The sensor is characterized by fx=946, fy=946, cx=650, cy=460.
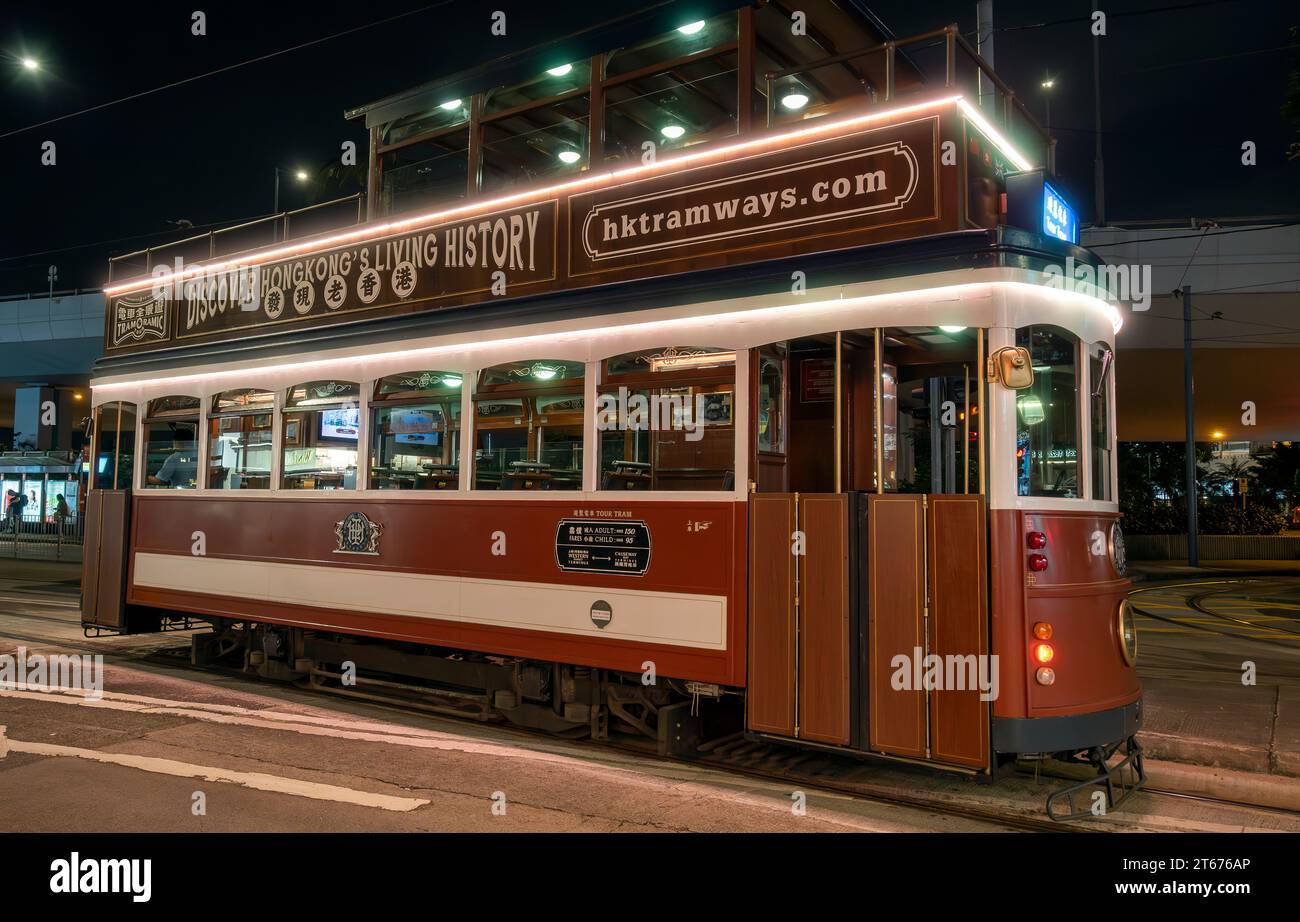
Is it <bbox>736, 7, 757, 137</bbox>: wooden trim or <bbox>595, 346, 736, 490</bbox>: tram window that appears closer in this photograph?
<bbox>736, 7, 757, 137</bbox>: wooden trim

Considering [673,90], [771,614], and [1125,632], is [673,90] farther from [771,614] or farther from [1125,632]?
[1125,632]

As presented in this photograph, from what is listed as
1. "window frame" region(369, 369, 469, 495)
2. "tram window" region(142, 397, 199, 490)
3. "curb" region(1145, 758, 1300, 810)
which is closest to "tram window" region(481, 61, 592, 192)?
"window frame" region(369, 369, 469, 495)

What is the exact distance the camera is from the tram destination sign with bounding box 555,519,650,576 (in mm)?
6047

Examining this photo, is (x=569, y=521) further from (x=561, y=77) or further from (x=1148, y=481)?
(x=1148, y=481)

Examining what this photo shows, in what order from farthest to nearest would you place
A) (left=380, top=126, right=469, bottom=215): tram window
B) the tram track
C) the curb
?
the tram track
(left=380, top=126, right=469, bottom=215): tram window
the curb

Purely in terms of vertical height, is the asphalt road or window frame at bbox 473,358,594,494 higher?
→ window frame at bbox 473,358,594,494

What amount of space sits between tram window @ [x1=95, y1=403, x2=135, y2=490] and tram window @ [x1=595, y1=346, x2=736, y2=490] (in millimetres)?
6164

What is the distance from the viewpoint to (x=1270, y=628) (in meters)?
13.1

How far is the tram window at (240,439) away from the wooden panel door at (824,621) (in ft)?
17.4

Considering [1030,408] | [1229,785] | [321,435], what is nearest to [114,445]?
[321,435]

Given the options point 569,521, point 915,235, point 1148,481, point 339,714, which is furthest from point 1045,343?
point 1148,481

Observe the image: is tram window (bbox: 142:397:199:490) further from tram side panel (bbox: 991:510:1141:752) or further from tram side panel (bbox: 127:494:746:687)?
tram side panel (bbox: 991:510:1141:752)

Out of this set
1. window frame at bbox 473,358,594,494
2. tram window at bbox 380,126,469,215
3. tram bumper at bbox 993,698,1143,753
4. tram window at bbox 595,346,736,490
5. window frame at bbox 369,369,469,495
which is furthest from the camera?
tram window at bbox 380,126,469,215

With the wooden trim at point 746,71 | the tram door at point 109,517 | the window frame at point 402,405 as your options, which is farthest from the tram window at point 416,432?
the tram door at point 109,517
